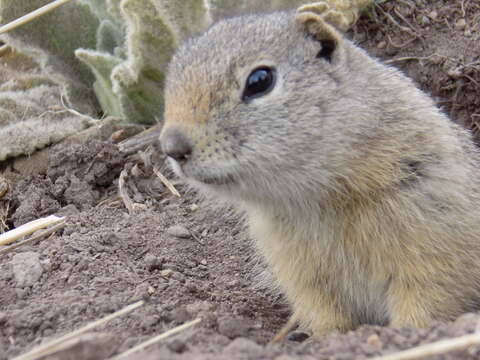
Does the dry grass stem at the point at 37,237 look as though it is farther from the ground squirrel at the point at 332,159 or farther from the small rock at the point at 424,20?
the small rock at the point at 424,20

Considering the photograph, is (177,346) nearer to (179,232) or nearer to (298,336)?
(298,336)

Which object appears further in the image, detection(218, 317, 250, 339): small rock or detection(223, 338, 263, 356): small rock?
Result: detection(218, 317, 250, 339): small rock

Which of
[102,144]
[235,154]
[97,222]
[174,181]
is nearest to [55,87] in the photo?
[102,144]

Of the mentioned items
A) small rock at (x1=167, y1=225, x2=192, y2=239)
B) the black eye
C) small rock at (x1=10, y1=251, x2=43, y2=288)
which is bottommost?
small rock at (x1=167, y1=225, x2=192, y2=239)

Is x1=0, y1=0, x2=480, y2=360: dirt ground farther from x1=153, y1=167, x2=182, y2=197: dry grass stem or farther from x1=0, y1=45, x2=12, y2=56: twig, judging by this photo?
x1=0, y1=45, x2=12, y2=56: twig

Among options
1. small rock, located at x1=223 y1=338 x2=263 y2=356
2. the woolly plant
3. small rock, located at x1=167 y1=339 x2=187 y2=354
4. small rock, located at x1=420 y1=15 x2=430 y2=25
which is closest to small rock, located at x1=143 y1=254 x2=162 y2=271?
small rock, located at x1=167 y1=339 x2=187 y2=354

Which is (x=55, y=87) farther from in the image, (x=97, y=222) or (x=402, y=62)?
(x=402, y=62)

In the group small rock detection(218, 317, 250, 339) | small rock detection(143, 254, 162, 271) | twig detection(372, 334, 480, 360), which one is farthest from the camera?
small rock detection(143, 254, 162, 271)
